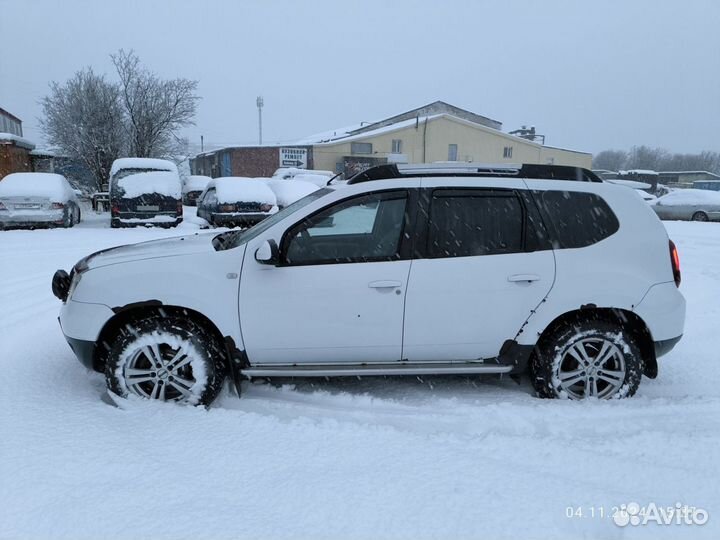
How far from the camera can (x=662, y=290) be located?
3.42 m

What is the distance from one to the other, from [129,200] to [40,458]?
10.6 m

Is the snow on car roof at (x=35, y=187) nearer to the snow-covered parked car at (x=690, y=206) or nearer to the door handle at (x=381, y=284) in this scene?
the door handle at (x=381, y=284)

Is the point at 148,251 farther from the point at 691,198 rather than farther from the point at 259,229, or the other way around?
the point at 691,198

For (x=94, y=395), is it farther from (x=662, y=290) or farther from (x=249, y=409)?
(x=662, y=290)

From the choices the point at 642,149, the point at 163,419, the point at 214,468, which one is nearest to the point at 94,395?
the point at 163,419

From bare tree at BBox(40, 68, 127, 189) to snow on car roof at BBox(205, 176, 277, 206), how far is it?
15.7m

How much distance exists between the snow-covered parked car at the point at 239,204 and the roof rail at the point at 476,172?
379 inches

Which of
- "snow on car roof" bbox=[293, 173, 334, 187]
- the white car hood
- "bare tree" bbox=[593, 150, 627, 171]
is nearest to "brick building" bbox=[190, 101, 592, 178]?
"snow on car roof" bbox=[293, 173, 334, 187]

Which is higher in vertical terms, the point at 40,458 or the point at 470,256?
the point at 470,256

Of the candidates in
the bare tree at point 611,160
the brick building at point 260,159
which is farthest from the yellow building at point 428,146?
the bare tree at point 611,160

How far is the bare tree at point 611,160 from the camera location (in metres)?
106

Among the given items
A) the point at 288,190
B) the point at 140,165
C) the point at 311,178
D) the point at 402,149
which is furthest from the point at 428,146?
the point at 140,165

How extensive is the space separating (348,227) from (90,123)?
27375 millimetres

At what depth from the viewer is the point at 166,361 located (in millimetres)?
3330
